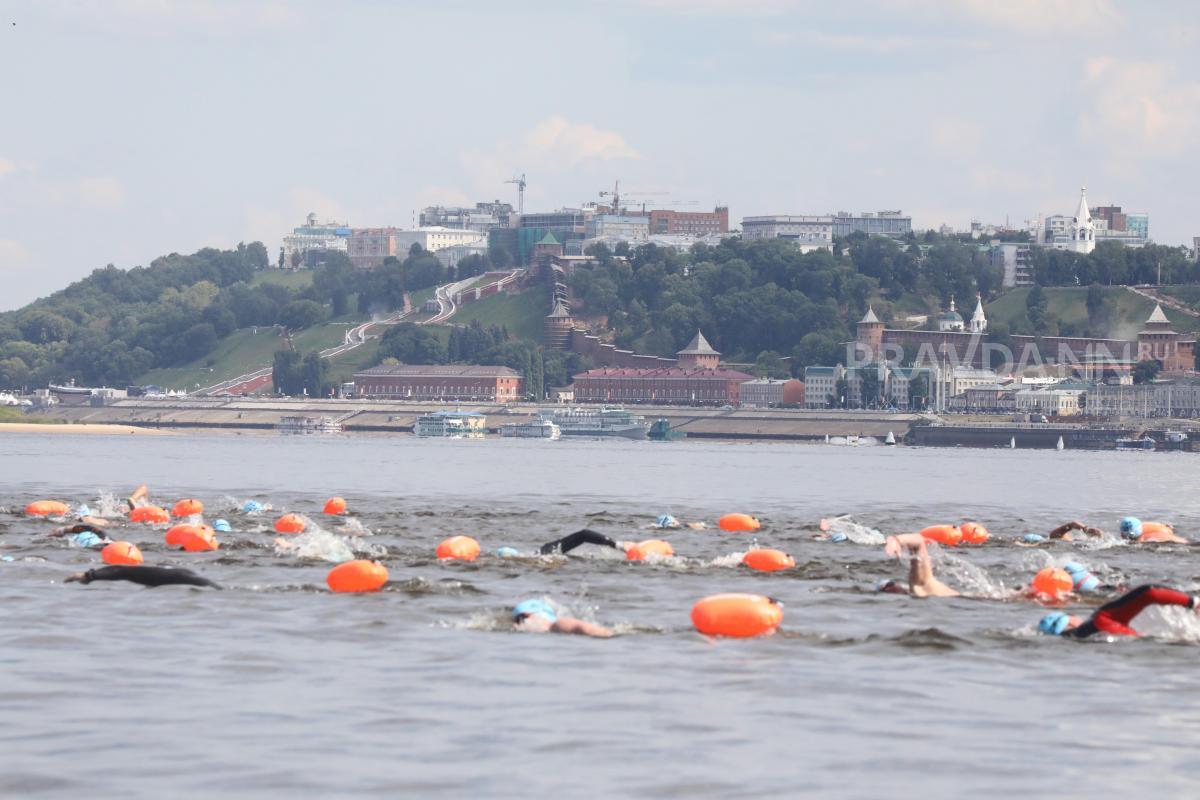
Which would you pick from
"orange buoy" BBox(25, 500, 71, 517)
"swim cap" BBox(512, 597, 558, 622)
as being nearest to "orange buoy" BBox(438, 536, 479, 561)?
"swim cap" BBox(512, 597, 558, 622)

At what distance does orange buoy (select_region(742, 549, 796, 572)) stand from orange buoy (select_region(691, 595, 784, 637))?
9.10m

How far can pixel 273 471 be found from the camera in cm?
9119

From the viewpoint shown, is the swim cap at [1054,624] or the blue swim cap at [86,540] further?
the blue swim cap at [86,540]

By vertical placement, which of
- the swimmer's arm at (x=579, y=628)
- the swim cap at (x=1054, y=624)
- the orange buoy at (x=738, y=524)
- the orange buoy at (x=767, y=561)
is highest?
the swim cap at (x=1054, y=624)

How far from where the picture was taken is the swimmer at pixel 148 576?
2744 cm

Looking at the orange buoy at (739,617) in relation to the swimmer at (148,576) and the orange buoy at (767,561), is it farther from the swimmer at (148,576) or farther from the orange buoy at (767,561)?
the orange buoy at (767,561)

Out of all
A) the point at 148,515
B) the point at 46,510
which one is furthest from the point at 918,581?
the point at 46,510

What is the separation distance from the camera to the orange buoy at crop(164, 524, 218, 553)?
34.8 meters

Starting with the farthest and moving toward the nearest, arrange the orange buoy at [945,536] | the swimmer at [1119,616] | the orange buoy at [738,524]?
the orange buoy at [738,524]
the orange buoy at [945,536]
the swimmer at [1119,616]

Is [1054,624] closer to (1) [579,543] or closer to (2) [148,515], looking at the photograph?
(1) [579,543]

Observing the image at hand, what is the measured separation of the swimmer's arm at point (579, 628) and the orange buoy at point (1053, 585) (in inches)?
294

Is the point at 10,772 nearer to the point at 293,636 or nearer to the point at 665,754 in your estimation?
the point at 665,754

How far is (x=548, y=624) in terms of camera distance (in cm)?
2350

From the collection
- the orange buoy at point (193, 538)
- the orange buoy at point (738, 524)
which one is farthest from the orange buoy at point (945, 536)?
the orange buoy at point (193, 538)
